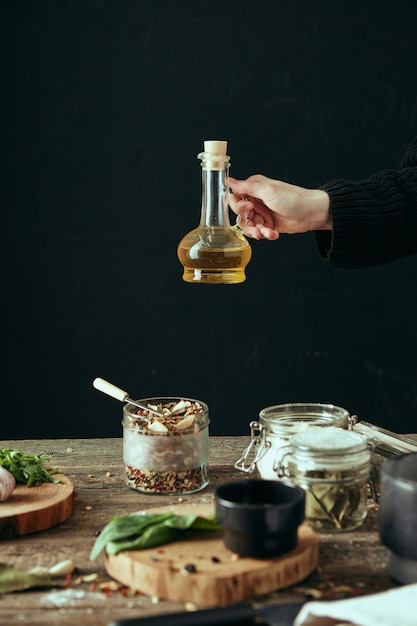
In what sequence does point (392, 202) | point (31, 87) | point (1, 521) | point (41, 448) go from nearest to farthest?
point (1, 521) < point (41, 448) < point (392, 202) < point (31, 87)

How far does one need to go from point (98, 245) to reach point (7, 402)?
71 centimetres

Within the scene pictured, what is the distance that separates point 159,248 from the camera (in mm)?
3328

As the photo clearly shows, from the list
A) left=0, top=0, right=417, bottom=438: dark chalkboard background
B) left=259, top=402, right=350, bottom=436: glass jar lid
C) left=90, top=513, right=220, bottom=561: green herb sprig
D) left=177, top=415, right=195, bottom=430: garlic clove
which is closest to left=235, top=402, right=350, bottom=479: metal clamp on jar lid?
left=259, top=402, right=350, bottom=436: glass jar lid

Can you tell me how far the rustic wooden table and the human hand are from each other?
588mm

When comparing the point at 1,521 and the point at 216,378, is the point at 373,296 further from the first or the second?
the point at 1,521

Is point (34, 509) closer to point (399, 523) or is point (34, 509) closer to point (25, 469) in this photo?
point (25, 469)

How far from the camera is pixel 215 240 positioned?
1.62 meters

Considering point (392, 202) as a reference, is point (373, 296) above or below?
below

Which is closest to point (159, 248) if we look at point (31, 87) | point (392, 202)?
point (31, 87)

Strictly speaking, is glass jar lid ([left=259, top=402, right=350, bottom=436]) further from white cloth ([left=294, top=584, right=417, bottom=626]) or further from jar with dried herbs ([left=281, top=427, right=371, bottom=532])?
white cloth ([left=294, top=584, right=417, bottom=626])

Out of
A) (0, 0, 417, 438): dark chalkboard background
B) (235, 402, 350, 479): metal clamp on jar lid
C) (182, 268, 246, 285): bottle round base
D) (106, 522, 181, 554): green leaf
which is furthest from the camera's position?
(0, 0, 417, 438): dark chalkboard background

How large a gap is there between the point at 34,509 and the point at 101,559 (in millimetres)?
173

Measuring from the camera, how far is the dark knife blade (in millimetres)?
1007

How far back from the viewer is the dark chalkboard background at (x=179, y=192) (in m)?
3.26
